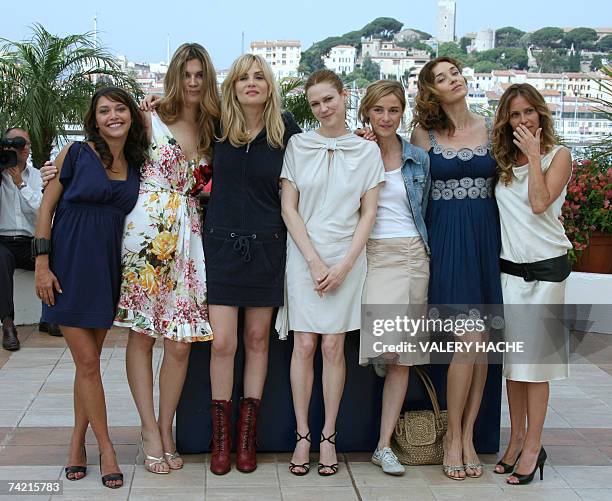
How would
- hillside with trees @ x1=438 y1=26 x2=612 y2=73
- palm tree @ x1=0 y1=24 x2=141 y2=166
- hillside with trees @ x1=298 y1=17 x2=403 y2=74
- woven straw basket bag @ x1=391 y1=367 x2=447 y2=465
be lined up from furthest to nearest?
1. hillside with trees @ x1=298 y1=17 x2=403 y2=74
2. hillside with trees @ x1=438 y1=26 x2=612 y2=73
3. palm tree @ x1=0 y1=24 x2=141 y2=166
4. woven straw basket bag @ x1=391 y1=367 x2=447 y2=465

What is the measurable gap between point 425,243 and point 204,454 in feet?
4.41

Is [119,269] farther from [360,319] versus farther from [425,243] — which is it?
[425,243]

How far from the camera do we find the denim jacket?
3.89m

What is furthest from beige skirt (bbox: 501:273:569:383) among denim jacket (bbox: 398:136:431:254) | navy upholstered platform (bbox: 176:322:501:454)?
denim jacket (bbox: 398:136:431:254)

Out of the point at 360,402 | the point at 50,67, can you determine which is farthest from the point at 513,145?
the point at 50,67

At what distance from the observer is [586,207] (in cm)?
714

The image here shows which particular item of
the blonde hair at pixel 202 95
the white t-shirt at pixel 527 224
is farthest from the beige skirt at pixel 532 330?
the blonde hair at pixel 202 95

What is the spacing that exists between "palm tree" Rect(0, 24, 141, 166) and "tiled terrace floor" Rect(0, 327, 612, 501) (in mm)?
3248

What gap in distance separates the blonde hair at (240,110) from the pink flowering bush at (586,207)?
149 inches

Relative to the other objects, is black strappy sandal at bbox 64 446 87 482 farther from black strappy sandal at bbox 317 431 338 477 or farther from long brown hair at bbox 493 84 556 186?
long brown hair at bbox 493 84 556 186

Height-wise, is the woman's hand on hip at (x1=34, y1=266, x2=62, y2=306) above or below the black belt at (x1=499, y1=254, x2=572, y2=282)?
below

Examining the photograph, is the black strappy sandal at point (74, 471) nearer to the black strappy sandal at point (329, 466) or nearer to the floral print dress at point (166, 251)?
the floral print dress at point (166, 251)

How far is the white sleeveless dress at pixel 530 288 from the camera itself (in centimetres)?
383

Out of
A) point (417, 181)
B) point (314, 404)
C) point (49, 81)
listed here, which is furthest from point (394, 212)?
point (49, 81)
